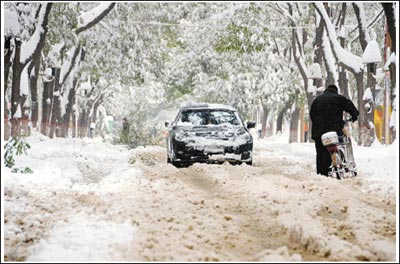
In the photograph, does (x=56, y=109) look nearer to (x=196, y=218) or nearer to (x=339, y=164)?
(x=339, y=164)

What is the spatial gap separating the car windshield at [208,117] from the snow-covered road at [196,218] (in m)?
3.78

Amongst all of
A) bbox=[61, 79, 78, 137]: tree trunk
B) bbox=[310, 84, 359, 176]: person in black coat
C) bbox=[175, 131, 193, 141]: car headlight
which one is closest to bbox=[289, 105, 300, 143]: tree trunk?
bbox=[61, 79, 78, 137]: tree trunk

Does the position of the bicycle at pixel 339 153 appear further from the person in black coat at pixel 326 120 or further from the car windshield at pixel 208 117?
the car windshield at pixel 208 117

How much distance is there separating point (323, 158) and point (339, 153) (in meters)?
0.43

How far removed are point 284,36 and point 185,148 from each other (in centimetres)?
1609

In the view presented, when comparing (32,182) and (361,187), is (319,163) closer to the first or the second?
(361,187)

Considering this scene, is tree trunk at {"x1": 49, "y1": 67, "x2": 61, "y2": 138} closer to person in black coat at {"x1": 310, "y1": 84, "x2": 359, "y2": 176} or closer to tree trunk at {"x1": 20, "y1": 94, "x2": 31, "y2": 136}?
tree trunk at {"x1": 20, "y1": 94, "x2": 31, "y2": 136}

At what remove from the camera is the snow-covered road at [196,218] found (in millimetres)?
5297

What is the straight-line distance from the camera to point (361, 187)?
10.4 meters

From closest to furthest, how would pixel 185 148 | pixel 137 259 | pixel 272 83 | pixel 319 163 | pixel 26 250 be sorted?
pixel 137 259, pixel 26 250, pixel 319 163, pixel 185 148, pixel 272 83

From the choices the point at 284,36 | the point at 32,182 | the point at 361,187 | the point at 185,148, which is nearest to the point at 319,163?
the point at 361,187

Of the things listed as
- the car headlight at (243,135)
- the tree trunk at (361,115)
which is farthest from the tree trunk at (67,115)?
the car headlight at (243,135)

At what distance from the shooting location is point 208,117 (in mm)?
15570

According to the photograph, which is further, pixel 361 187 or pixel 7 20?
pixel 7 20
